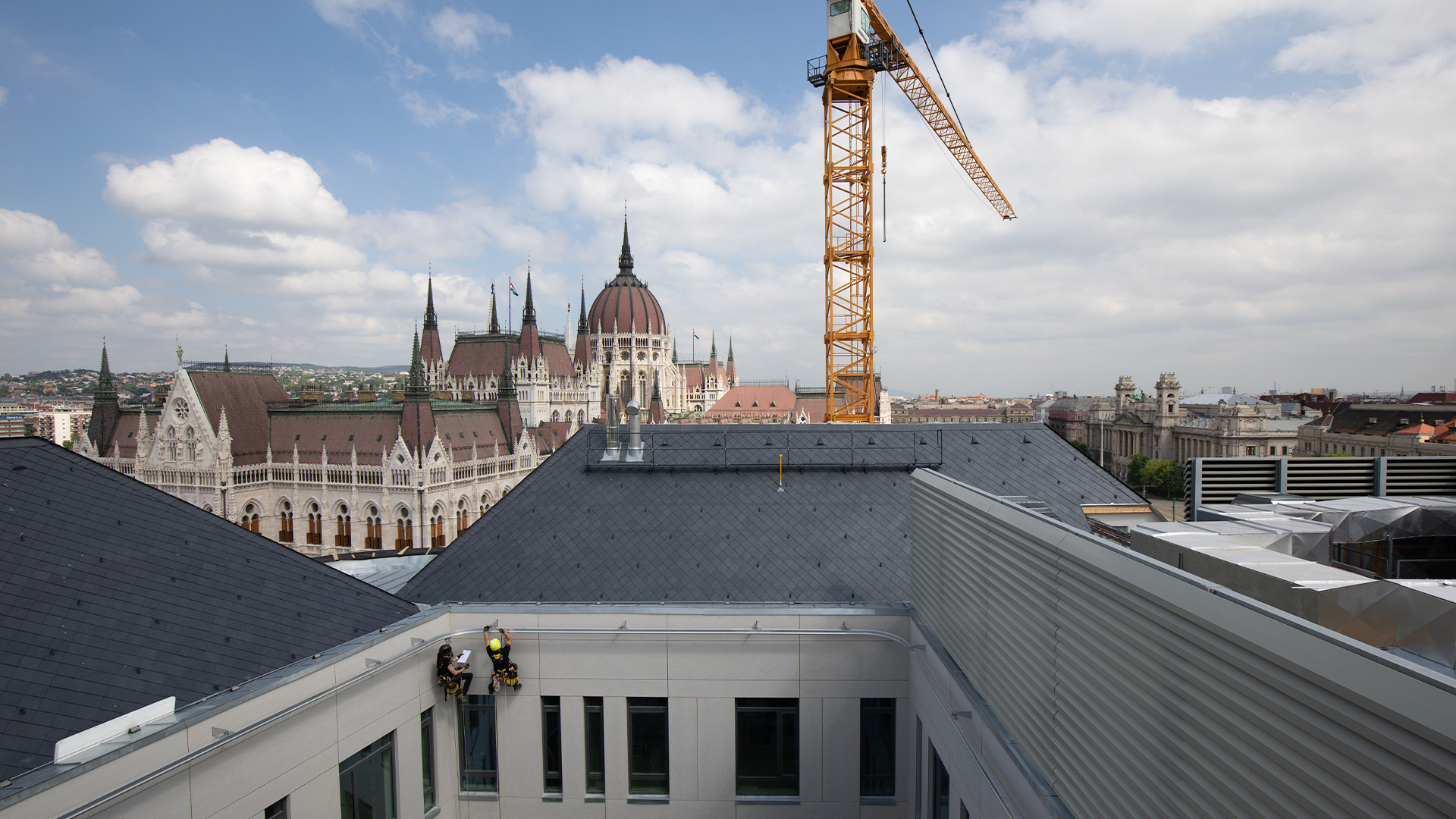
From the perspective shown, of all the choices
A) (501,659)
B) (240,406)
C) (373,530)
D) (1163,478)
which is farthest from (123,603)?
(1163,478)

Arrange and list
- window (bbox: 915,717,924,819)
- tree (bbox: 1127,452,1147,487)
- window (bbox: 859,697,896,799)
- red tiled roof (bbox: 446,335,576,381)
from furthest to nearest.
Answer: red tiled roof (bbox: 446,335,576,381) < tree (bbox: 1127,452,1147,487) < window (bbox: 859,697,896,799) < window (bbox: 915,717,924,819)

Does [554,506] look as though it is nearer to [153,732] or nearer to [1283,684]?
[153,732]

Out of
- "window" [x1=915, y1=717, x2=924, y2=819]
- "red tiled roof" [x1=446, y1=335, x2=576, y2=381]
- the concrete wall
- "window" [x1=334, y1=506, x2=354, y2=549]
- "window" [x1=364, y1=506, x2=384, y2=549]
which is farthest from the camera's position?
"red tiled roof" [x1=446, y1=335, x2=576, y2=381]

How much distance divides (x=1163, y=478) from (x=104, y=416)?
11379 cm

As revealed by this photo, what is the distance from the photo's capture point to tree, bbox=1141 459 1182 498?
3007 inches

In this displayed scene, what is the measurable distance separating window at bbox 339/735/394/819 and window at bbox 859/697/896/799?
726 centimetres

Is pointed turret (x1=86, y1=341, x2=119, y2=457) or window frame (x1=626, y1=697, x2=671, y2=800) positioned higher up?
pointed turret (x1=86, y1=341, x2=119, y2=457)

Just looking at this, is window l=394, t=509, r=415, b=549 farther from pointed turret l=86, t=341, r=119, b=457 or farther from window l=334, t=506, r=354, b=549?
pointed turret l=86, t=341, r=119, b=457

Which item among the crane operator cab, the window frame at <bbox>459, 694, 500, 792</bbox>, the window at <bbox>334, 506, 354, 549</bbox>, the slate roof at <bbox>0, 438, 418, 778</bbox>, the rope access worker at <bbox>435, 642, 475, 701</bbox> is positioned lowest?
the window at <bbox>334, 506, 354, 549</bbox>

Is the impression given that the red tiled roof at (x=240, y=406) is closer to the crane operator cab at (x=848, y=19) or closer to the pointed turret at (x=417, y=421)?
the pointed turret at (x=417, y=421)

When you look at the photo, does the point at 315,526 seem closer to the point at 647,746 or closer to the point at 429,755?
the point at 429,755

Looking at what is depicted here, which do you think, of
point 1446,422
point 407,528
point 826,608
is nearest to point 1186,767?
point 826,608

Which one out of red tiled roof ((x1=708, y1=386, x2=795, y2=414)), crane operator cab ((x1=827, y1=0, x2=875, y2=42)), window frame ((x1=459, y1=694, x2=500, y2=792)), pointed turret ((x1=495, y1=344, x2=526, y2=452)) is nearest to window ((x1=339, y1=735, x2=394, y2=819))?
window frame ((x1=459, y1=694, x2=500, y2=792))

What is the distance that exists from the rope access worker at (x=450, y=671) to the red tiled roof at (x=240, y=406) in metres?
59.0
